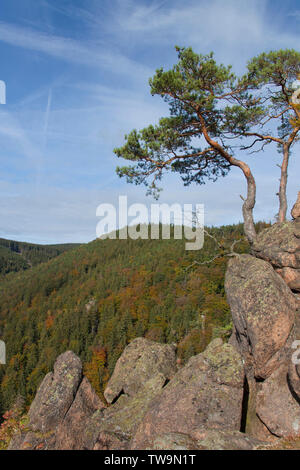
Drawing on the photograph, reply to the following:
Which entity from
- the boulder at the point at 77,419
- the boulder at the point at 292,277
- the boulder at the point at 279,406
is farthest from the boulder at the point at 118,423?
the boulder at the point at 292,277

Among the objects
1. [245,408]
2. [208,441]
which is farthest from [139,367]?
[208,441]

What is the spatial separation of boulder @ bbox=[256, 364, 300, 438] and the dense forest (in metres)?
39.2

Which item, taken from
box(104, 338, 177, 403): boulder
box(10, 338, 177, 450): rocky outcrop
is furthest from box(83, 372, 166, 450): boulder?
box(104, 338, 177, 403): boulder

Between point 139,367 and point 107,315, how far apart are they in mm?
101164

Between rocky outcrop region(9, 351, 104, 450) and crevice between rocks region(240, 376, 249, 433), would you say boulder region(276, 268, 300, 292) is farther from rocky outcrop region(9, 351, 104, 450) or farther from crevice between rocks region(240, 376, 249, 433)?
rocky outcrop region(9, 351, 104, 450)

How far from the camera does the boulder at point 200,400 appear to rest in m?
7.52

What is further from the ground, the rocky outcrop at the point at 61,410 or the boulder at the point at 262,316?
the boulder at the point at 262,316

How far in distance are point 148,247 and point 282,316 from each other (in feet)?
600

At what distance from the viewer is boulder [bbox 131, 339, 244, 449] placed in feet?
24.7

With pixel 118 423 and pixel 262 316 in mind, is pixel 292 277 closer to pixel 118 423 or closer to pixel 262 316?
pixel 262 316

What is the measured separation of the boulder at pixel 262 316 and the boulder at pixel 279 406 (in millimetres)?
500

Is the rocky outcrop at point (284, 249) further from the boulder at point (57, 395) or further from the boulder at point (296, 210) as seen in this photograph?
the boulder at point (57, 395)
